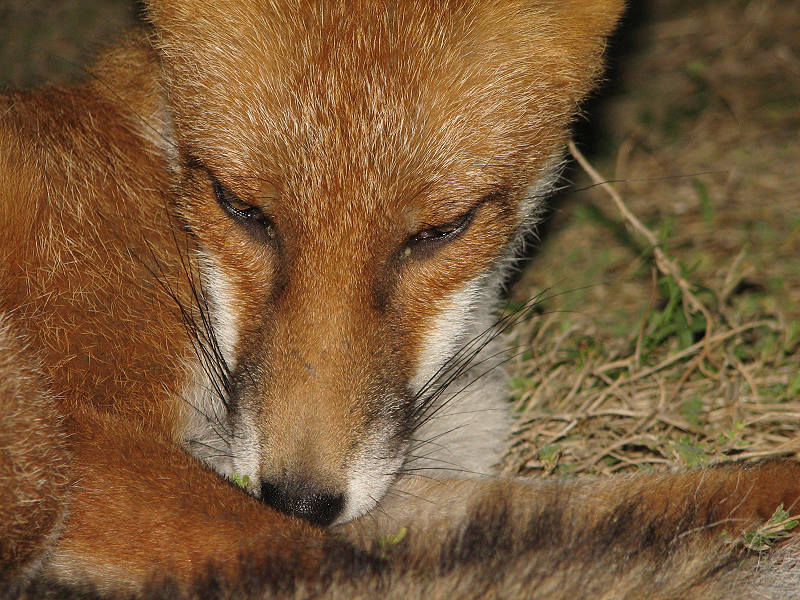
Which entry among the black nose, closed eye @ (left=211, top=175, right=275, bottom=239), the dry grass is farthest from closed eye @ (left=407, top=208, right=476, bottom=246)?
the dry grass

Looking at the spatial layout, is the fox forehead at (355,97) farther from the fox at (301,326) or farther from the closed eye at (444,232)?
the closed eye at (444,232)

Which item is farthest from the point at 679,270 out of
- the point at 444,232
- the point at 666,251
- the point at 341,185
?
the point at 341,185

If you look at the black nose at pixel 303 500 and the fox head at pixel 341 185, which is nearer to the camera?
the black nose at pixel 303 500

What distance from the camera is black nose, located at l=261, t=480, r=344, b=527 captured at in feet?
7.70

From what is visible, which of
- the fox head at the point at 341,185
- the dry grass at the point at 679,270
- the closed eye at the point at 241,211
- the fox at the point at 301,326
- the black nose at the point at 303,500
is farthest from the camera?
the dry grass at the point at 679,270

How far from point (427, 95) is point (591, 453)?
1735 mm

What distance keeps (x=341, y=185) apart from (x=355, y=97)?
284mm

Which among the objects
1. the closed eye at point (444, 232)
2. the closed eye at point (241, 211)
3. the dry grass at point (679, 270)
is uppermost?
the closed eye at point (241, 211)

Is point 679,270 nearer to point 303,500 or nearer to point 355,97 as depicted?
point 355,97

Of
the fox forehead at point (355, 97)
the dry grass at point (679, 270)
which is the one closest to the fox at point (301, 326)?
the fox forehead at point (355, 97)

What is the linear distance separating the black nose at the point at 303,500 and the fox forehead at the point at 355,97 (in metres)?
0.89

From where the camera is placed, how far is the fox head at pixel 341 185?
2518 millimetres

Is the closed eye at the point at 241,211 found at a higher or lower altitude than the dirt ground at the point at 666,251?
higher

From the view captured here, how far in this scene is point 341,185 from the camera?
8.50 ft
